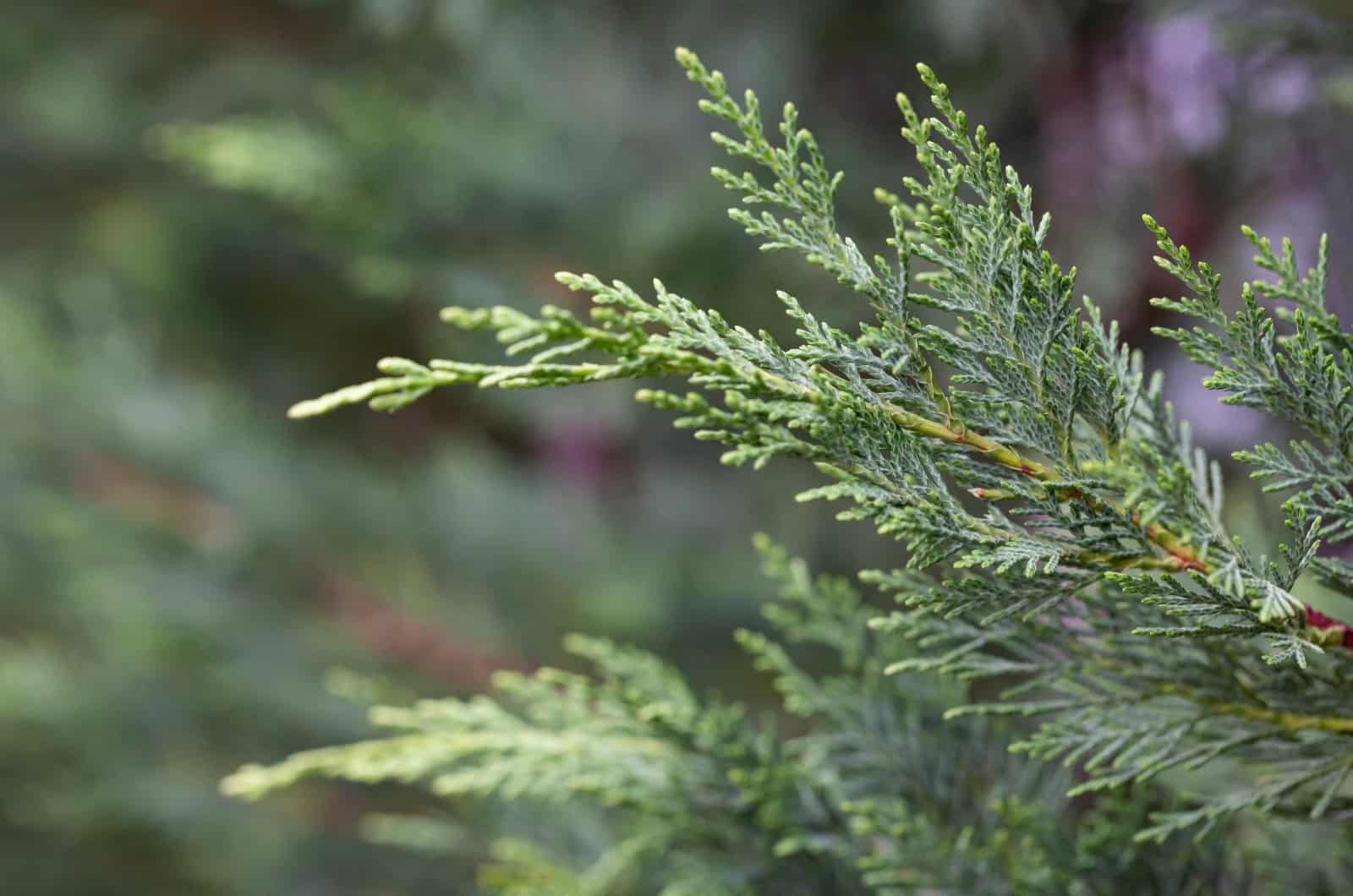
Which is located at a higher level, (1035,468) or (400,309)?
(400,309)

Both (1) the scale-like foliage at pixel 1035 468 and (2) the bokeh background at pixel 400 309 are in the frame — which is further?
(2) the bokeh background at pixel 400 309

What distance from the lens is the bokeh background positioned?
1.21 meters

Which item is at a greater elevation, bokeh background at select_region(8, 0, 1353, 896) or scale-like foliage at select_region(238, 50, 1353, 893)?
bokeh background at select_region(8, 0, 1353, 896)

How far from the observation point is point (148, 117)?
2139 mm

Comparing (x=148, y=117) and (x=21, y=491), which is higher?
(x=148, y=117)

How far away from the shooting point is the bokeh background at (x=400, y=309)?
3.96ft

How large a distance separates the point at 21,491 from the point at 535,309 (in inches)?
43.4

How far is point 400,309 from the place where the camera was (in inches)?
82.1

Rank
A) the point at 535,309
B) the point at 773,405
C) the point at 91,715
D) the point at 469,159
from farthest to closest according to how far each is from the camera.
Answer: the point at 91,715 → the point at 535,309 → the point at 469,159 → the point at 773,405

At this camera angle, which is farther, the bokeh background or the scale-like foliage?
the bokeh background

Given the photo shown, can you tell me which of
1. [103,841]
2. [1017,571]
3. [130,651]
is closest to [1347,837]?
[1017,571]

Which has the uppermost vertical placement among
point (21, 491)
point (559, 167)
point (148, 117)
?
point (148, 117)

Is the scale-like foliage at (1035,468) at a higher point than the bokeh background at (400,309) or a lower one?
lower

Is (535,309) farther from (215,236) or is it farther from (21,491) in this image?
(21,491)
